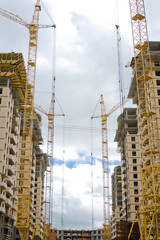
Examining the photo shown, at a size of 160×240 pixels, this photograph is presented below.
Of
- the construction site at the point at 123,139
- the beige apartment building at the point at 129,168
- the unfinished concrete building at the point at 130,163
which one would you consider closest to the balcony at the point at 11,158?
the construction site at the point at 123,139

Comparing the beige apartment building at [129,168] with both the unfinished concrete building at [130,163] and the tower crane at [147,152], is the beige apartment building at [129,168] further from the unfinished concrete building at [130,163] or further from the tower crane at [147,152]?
the tower crane at [147,152]

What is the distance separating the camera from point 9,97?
84.0 meters

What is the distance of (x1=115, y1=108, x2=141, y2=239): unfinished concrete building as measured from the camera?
112062mm

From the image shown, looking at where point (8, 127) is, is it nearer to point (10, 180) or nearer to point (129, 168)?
point (10, 180)

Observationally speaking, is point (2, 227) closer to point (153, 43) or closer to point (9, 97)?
point (9, 97)

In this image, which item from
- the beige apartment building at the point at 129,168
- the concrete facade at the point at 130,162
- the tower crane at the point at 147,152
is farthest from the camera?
the concrete facade at the point at 130,162

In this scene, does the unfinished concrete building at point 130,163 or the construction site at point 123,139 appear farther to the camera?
the unfinished concrete building at point 130,163

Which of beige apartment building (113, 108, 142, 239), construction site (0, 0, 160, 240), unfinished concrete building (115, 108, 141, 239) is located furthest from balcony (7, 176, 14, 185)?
unfinished concrete building (115, 108, 141, 239)

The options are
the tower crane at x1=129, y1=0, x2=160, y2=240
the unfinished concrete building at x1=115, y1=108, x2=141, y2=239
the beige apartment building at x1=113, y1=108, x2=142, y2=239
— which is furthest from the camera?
the unfinished concrete building at x1=115, y1=108, x2=141, y2=239

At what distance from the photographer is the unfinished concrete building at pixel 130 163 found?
11206 centimetres

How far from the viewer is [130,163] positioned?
388ft

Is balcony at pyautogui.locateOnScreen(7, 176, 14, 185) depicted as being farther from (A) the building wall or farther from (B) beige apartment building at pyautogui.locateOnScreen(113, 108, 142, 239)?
(B) beige apartment building at pyautogui.locateOnScreen(113, 108, 142, 239)

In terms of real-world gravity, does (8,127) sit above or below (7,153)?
above

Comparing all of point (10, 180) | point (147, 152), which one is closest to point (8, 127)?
point (10, 180)
